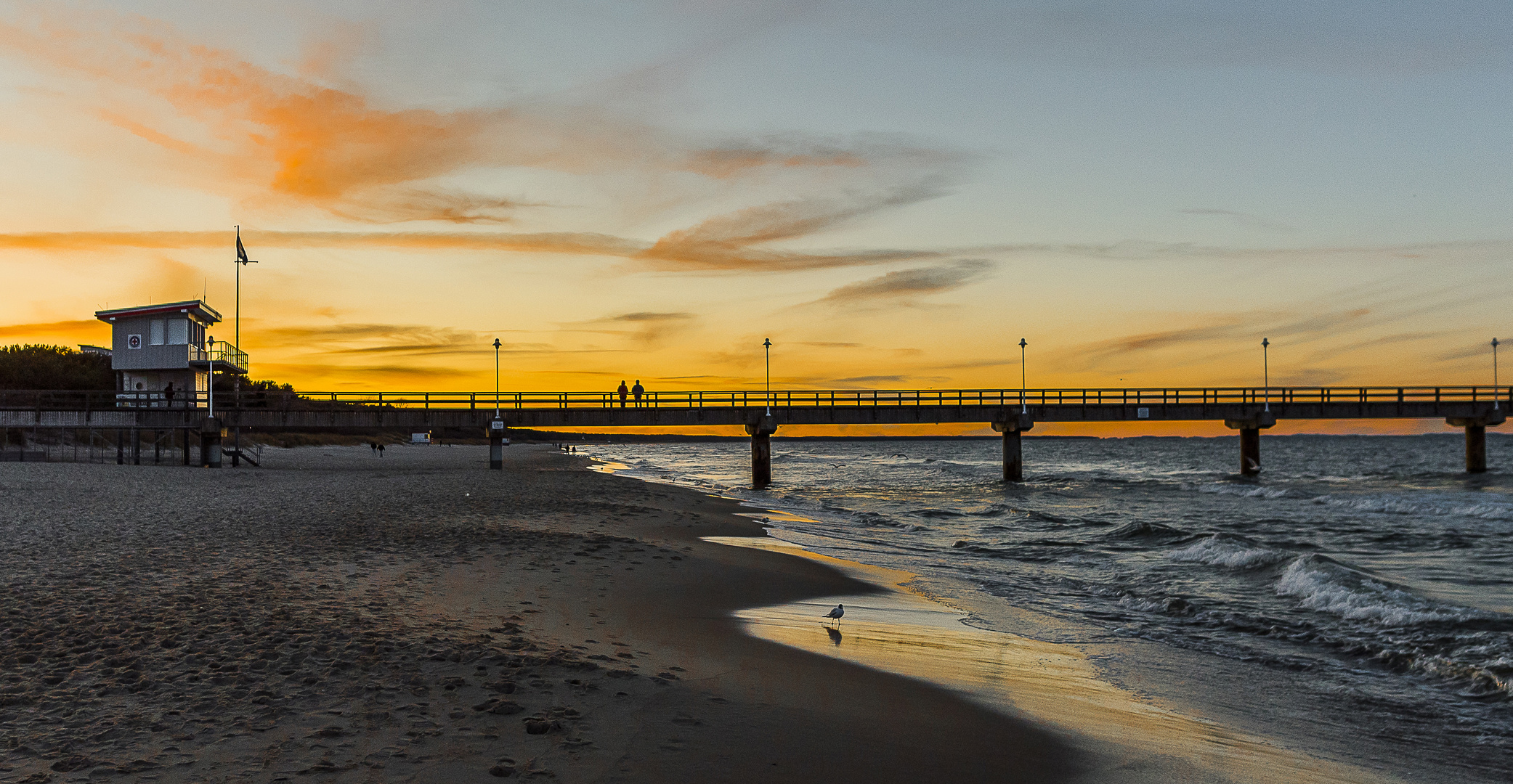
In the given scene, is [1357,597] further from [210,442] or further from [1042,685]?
[210,442]

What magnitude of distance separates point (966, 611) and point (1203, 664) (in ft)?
10.3

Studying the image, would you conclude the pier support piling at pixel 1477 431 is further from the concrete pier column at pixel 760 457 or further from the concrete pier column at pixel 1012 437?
the concrete pier column at pixel 760 457

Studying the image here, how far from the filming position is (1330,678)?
8.94 metres

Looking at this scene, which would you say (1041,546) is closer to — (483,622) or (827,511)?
(827,511)

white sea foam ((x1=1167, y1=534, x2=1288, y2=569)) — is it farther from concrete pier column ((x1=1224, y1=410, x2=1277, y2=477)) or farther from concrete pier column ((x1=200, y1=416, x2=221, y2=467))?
concrete pier column ((x1=200, y1=416, x2=221, y2=467))

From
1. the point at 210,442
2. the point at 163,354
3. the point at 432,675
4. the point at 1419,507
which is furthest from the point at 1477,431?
the point at 163,354

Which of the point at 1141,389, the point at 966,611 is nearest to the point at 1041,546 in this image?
the point at 966,611

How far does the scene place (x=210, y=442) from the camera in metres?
41.1

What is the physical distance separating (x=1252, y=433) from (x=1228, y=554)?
38115 mm

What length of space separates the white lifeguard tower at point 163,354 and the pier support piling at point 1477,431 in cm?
7021

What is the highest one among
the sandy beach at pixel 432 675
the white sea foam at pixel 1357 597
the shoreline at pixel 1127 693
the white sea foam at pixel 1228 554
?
the sandy beach at pixel 432 675

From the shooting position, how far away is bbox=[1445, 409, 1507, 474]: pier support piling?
164ft

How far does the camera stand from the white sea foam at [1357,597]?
37.5 ft

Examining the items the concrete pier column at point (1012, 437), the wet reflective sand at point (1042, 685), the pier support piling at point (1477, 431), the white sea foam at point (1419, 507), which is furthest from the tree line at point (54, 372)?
the pier support piling at point (1477, 431)
